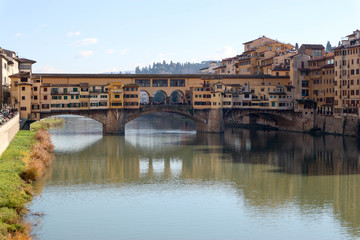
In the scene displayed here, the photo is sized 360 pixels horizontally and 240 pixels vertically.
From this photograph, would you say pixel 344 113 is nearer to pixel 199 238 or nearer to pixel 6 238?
pixel 199 238

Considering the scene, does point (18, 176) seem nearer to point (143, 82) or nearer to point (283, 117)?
point (143, 82)

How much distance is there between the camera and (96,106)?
72500 mm

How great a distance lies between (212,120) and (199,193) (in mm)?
42631

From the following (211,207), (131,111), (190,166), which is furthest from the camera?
(131,111)

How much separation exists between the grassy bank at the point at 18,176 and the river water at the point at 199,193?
98 cm

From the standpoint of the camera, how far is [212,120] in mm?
77562

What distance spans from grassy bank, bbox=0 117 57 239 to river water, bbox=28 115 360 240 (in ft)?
3.22

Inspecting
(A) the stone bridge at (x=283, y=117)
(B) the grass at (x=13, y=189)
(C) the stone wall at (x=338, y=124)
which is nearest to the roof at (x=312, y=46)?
(A) the stone bridge at (x=283, y=117)

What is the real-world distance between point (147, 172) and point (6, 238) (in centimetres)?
2216

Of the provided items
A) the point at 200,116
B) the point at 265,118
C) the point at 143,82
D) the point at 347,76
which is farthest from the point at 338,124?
the point at 143,82

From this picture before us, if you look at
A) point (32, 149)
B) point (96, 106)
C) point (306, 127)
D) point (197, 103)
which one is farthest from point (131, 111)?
point (32, 149)

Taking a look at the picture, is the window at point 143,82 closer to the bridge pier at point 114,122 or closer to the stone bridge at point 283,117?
the bridge pier at point 114,122

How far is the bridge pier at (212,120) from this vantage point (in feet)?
253

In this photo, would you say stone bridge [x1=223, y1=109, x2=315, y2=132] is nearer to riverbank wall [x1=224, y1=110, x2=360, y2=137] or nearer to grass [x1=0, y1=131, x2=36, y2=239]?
riverbank wall [x1=224, y1=110, x2=360, y2=137]
